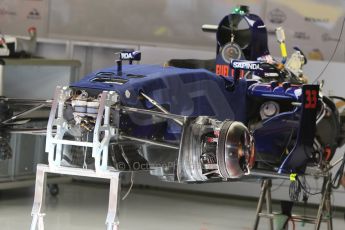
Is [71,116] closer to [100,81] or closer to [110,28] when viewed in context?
[100,81]

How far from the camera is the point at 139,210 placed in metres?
8.66

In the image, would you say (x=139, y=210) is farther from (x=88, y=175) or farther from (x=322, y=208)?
(x=88, y=175)

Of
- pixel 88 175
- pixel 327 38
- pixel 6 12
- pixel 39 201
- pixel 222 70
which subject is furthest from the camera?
pixel 6 12

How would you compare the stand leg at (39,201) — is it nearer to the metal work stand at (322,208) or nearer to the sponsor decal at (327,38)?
the metal work stand at (322,208)

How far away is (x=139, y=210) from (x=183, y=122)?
12.5 feet

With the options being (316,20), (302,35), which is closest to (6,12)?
(302,35)

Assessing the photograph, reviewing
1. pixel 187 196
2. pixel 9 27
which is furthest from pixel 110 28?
pixel 187 196

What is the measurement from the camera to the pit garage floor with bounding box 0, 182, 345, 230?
7777 millimetres

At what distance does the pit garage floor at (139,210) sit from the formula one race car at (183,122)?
194 centimetres

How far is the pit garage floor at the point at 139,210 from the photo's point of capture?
7.78m

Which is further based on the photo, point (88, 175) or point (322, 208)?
point (322, 208)

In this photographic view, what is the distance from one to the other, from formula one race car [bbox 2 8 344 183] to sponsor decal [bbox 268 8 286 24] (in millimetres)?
3799

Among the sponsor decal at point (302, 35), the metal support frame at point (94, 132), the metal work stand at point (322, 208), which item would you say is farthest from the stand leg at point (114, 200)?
the sponsor decal at point (302, 35)

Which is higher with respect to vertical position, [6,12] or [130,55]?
[6,12]
